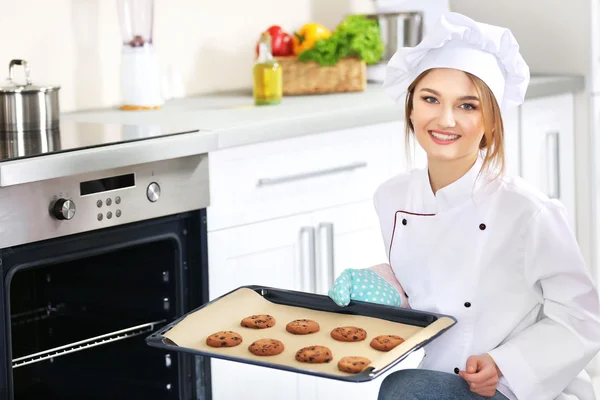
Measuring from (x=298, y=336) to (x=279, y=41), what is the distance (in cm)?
167

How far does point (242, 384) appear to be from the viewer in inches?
95.3

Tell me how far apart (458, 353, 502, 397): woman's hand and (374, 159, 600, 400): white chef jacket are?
0.7 inches

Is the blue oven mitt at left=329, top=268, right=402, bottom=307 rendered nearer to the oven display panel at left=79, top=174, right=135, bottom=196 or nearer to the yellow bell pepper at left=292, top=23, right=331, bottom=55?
the oven display panel at left=79, top=174, right=135, bottom=196

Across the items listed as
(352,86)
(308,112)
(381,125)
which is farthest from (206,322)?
(352,86)

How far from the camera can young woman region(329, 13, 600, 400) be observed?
1.77m

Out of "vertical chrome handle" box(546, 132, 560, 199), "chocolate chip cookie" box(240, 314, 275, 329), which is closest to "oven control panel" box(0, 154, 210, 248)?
"chocolate chip cookie" box(240, 314, 275, 329)

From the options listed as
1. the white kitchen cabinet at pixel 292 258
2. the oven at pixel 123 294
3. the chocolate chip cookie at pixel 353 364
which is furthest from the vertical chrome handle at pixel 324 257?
the chocolate chip cookie at pixel 353 364

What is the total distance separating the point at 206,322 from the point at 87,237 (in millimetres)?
396

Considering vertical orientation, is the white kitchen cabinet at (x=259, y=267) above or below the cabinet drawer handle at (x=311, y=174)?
below

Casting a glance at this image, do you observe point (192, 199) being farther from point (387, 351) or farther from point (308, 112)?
point (387, 351)

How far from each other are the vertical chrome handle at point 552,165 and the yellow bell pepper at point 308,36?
2.66 feet

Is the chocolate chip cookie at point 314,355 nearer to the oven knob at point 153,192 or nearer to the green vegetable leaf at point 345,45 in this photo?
the oven knob at point 153,192

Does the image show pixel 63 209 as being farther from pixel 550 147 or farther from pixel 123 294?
pixel 550 147

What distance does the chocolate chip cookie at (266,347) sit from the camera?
1.68 m
